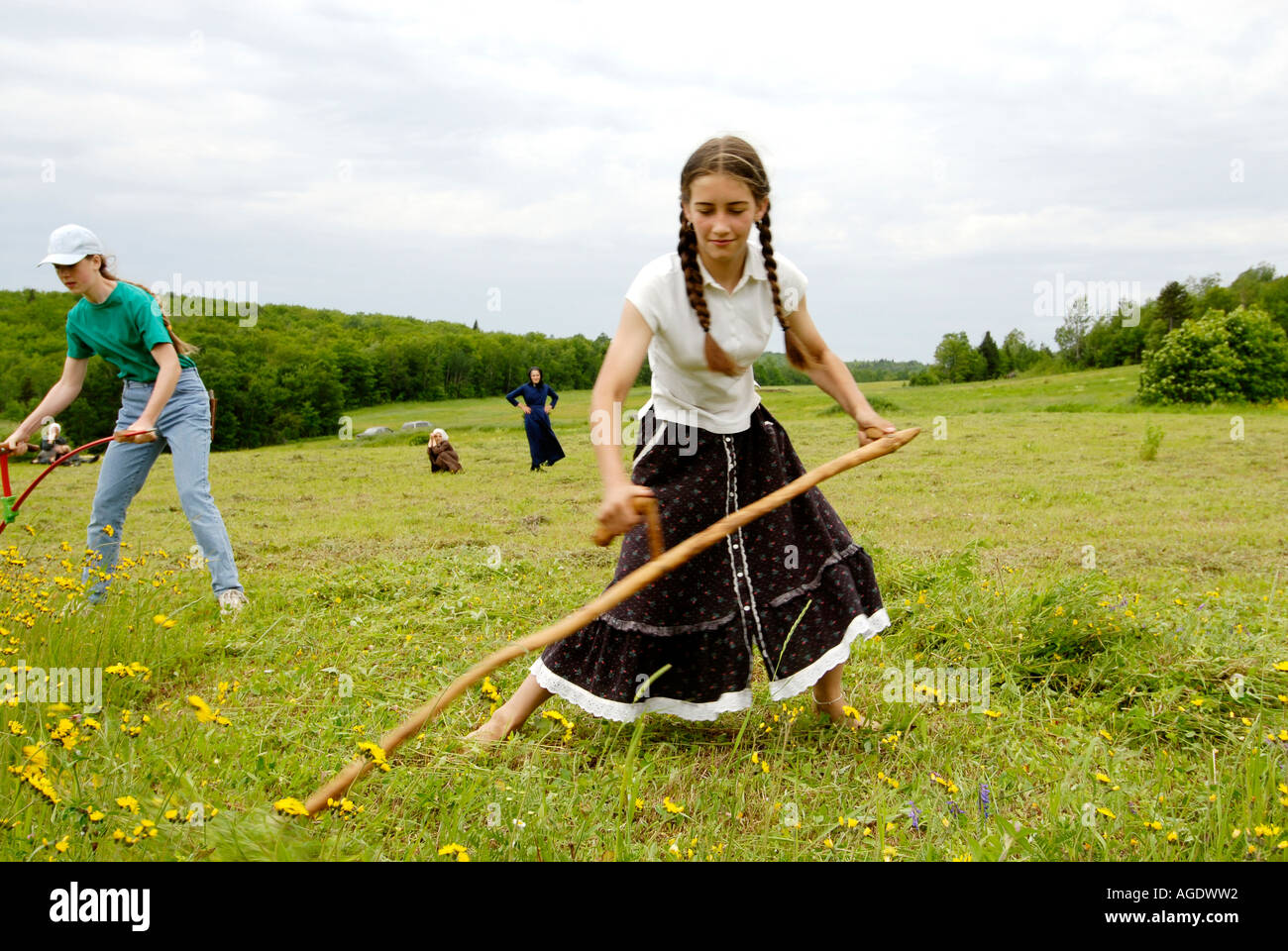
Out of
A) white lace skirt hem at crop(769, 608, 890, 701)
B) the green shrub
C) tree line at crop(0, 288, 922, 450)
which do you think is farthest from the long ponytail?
tree line at crop(0, 288, 922, 450)

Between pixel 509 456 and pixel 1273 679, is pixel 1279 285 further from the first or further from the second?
pixel 1273 679

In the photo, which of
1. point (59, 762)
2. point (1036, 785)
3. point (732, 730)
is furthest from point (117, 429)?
point (1036, 785)

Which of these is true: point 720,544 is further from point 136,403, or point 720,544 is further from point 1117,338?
point 1117,338

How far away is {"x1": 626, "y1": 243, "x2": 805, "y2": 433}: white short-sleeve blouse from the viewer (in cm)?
268

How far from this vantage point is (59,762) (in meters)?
2.57

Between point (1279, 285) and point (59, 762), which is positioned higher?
point (1279, 285)

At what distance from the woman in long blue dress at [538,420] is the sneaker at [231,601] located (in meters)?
9.31

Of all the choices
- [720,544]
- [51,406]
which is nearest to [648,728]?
[720,544]

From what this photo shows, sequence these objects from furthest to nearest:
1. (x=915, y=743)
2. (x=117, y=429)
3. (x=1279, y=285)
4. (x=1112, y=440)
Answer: (x=1279, y=285), (x=1112, y=440), (x=117, y=429), (x=915, y=743)

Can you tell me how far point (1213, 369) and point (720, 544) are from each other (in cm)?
3442

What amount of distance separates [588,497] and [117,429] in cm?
671

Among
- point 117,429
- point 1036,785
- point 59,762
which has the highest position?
point 117,429

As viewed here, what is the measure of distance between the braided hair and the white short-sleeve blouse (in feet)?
0.07

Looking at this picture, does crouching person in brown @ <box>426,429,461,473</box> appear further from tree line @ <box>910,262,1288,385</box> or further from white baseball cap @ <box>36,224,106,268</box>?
tree line @ <box>910,262,1288,385</box>
